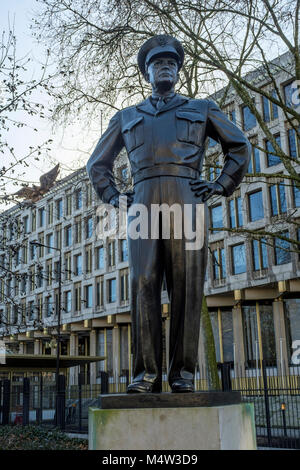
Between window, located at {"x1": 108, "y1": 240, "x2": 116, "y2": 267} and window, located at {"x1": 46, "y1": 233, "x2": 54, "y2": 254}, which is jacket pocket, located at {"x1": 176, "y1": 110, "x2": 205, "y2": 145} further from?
window, located at {"x1": 46, "y1": 233, "x2": 54, "y2": 254}

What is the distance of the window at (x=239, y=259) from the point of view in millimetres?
31800

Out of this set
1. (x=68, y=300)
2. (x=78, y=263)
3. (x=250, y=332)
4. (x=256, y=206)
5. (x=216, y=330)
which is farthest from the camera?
(x=68, y=300)

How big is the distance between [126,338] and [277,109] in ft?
75.6

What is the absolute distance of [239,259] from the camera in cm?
3216

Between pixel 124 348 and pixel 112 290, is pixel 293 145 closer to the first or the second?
pixel 112 290

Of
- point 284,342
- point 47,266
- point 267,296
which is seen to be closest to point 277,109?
point 267,296

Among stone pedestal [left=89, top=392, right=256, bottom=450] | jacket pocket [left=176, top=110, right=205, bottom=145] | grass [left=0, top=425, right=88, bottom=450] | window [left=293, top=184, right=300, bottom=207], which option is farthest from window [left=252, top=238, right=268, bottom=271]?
stone pedestal [left=89, top=392, right=256, bottom=450]

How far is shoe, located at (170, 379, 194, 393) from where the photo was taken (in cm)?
346

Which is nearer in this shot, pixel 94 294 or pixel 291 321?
pixel 291 321

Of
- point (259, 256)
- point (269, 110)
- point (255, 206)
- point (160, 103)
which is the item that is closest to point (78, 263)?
point (255, 206)

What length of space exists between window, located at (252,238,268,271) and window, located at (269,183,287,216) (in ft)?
6.40

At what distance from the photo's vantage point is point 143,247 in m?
3.76

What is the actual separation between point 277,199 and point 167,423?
2803 cm

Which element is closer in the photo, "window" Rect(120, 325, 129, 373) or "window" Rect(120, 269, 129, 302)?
"window" Rect(120, 269, 129, 302)
